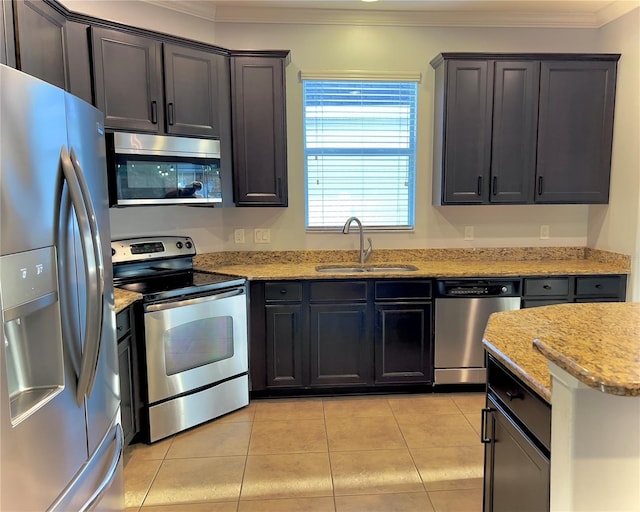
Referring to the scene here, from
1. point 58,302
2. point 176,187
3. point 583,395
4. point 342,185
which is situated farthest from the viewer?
point 342,185

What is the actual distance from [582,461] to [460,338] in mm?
2258

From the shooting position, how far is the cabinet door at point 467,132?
11.0 feet

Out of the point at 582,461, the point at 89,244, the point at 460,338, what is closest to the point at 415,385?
the point at 460,338

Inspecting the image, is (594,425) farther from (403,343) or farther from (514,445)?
(403,343)

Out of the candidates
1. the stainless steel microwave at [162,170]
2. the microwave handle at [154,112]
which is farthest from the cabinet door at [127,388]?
the microwave handle at [154,112]

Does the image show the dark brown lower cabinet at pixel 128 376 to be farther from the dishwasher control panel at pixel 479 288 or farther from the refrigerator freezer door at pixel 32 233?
the dishwasher control panel at pixel 479 288

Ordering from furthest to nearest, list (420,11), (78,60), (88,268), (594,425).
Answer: (420,11) < (78,60) < (88,268) < (594,425)

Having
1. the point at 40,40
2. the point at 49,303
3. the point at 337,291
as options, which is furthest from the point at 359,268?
the point at 49,303

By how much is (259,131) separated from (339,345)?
160 cm

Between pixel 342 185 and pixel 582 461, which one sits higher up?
pixel 342 185

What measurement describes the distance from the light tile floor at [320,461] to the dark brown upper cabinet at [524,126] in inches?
62.5

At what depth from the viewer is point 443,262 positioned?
372cm

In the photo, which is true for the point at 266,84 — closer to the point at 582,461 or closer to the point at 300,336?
the point at 300,336

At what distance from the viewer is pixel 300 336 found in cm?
321
